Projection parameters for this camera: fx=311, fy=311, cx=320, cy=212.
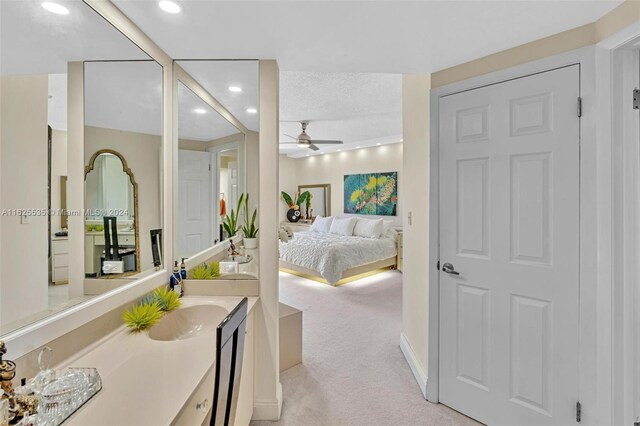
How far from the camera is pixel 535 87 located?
5.86 ft

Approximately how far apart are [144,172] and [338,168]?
5969 millimetres

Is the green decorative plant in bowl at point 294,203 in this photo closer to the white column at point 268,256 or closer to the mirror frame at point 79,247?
the white column at point 268,256

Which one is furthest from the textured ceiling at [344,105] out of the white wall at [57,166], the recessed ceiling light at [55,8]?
the white wall at [57,166]

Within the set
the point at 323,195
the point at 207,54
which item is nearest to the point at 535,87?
the point at 207,54

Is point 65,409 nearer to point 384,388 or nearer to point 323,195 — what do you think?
point 384,388

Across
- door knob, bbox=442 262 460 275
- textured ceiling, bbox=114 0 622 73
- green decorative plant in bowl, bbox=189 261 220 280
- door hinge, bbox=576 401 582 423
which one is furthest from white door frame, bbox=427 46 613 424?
green decorative plant in bowl, bbox=189 261 220 280

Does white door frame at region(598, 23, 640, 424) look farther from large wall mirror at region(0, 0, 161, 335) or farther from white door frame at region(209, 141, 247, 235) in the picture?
large wall mirror at region(0, 0, 161, 335)

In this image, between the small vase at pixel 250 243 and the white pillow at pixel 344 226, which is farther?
the white pillow at pixel 344 226

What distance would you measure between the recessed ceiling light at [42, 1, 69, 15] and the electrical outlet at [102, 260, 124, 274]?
1047 millimetres

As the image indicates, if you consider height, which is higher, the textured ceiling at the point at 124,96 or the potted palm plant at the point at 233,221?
the textured ceiling at the point at 124,96

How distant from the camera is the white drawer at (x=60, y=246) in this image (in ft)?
3.88

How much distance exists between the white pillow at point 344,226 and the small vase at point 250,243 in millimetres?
4226

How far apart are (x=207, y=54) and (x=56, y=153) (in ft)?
3.78

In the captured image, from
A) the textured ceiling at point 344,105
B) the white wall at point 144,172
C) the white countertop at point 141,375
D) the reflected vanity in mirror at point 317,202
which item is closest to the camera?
the white countertop at point 141,375
